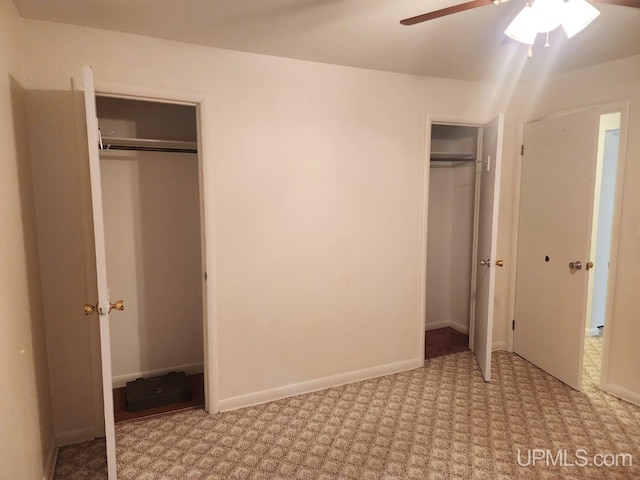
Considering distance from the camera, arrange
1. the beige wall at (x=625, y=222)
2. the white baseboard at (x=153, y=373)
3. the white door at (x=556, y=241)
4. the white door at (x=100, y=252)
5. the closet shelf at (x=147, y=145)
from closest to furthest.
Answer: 1. the white door at (x=100, y=252)
2. the closet shelf at (x=147, y=145)
3. the beige wall at (x=625, y=222)
4. the white door at (x=556, y=241)
5. the white baseboard at (x=153, y=373)

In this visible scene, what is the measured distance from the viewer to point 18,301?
1.72 meters

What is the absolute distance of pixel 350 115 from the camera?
112 inches

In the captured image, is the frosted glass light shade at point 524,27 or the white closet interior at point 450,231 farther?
the white closet interior at point 450,231

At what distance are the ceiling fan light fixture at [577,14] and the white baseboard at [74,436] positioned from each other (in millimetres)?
3221

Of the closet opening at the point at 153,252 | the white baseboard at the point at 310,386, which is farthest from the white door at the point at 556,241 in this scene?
the closet opening at the point at 153,252

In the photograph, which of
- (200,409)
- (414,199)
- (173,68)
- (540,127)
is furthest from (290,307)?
(540,127)

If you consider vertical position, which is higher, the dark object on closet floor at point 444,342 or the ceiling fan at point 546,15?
the ceiling fan at point 546,15

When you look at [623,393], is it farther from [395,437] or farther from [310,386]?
[310,386]


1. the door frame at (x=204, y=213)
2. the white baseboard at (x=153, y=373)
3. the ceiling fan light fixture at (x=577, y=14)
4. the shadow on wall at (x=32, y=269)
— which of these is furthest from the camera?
the white baseboard at (x=153, y=373)

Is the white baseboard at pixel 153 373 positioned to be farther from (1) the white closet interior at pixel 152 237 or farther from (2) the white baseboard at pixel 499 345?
(2) the white baseboard at pixel 499 345

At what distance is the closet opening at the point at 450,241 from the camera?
12.8ft

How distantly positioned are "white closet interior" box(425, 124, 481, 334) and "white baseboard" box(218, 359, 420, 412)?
1133 mm

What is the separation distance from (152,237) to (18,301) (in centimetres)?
138

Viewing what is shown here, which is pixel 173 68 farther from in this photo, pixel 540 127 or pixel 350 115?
pixel 540 127
